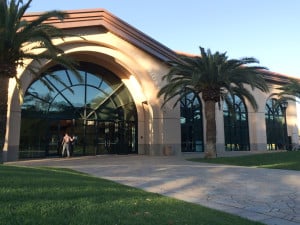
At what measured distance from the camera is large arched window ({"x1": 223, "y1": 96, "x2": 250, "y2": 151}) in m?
34.0

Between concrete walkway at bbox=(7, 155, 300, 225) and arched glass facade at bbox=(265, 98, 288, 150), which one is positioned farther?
arched glass facade at bbox=(265, 98, 288, 150)

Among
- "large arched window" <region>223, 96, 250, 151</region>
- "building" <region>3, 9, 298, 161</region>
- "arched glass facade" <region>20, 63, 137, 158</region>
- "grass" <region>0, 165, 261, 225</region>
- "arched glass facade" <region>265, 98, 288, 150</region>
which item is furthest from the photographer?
"arched glass facade" <region>265, 98, 288, 150</region>

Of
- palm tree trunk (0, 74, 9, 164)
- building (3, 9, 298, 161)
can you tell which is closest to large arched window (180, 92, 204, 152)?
building (3, 9, 298, 161)

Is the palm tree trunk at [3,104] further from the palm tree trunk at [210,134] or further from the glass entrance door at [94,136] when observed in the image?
the palm tree trunk at [210,134]

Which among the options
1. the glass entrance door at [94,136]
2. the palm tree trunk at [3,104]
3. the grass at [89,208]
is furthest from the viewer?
the glass entrance door at [94,136]

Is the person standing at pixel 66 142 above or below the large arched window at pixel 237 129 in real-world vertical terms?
below

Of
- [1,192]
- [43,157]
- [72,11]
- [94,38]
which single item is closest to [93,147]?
[43,157]

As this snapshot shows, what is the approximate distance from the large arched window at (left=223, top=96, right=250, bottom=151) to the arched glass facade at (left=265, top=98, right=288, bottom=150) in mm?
3393

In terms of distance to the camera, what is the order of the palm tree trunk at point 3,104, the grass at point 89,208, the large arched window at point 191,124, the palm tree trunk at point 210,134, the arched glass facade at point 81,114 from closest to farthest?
the grass at point 89,208, the palm tree trunk at point 3,104, the palm tree trunk at point 210,134, the arched glass facade at point 81,114, the large arched window at point 191,124

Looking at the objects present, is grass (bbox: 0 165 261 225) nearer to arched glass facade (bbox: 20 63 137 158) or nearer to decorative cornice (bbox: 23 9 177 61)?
arched glass facade (bbox: 20 63 137 158)

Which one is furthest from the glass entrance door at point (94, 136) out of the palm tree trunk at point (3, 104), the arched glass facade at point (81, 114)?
the palm tree trunk at point (3, 104)

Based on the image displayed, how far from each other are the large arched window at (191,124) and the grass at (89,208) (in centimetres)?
2229

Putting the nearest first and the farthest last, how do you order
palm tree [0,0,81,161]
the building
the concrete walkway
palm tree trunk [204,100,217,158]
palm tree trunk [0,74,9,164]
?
the concrete walkway
palm tree [0,0,81,161]
palm tree trunk [0,74,9,164]
palm tree trunk [204,100,217,158]
the building

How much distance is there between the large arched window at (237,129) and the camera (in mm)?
34000
